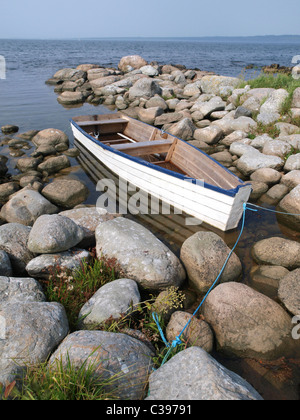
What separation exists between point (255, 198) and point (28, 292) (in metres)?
6.24

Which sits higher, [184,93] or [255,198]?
[184,93]

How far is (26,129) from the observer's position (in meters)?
13.6

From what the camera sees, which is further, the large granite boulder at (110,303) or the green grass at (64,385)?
the large granite boulder at (110,303)

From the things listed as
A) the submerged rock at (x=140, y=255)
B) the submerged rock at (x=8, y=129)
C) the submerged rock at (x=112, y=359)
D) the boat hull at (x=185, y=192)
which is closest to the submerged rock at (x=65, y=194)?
the boat hull at (x=185, y=192)

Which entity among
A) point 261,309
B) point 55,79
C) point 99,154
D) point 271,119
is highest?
point 55,79

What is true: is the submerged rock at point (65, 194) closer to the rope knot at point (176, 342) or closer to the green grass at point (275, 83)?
the rope knot at point (176, 342)

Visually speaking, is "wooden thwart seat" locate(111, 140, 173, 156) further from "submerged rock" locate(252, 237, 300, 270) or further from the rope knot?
the rope knot

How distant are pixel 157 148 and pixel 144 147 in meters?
0.44

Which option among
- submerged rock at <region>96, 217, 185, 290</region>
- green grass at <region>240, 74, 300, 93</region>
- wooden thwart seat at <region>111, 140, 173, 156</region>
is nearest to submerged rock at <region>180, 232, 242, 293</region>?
submerged rock at <region>96, 217, 185, 290</region>

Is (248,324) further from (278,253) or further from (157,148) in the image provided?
(157,148)

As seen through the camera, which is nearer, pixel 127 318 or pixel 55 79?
pixel 127 318

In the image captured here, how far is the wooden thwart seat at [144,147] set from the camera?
8.54 m
